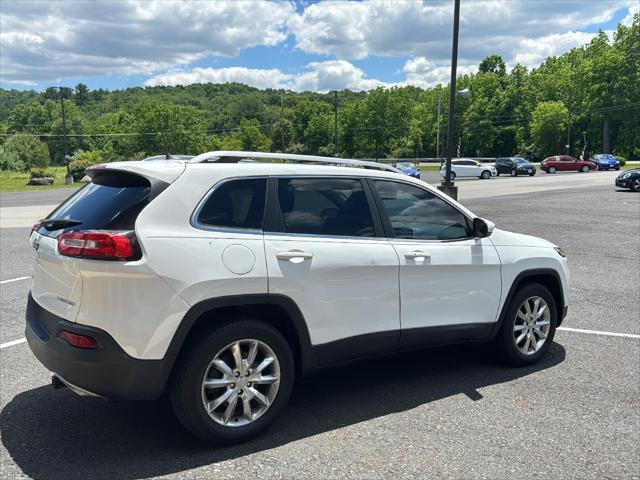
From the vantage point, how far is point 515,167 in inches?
1875

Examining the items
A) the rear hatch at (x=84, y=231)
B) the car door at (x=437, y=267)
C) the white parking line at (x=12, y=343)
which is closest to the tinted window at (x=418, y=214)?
the car door at (x=437, y=267)

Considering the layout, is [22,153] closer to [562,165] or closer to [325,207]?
[562,165]

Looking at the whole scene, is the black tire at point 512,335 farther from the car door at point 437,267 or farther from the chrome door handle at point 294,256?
the chrome door handle at point 294,256

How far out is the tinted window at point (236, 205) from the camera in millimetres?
3393

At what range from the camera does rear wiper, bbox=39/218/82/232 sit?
3.39 m

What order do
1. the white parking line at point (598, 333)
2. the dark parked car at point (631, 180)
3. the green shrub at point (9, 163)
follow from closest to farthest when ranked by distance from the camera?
the white parking line at point (598, 333), the dark parked car at point (631, 180), the green shrub at point (9, 163)

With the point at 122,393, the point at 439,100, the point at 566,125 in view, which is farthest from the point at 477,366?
the point at 439,100

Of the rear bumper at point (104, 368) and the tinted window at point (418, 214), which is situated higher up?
the tinted window at point (418, 214)

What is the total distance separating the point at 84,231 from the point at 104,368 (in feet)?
2.52

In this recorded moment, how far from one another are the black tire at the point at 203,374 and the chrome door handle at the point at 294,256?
16.5 inches

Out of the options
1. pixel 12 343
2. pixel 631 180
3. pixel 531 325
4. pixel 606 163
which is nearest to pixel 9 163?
pixel 606 163

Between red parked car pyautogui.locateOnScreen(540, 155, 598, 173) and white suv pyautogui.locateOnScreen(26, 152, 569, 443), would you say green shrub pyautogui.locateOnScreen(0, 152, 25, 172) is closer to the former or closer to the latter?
red parked car pyautogui.locateOnScreen(540, 155, 598, 173)

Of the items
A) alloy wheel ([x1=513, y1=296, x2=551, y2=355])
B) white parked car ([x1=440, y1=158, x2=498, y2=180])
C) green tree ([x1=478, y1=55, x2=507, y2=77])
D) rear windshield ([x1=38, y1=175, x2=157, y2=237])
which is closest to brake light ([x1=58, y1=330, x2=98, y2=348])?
rear windshield ([x1=38, y1=175, x2=157, y2=237])

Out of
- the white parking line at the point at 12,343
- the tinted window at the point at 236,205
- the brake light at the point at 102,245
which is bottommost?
the white parking line at the point at 12,343
